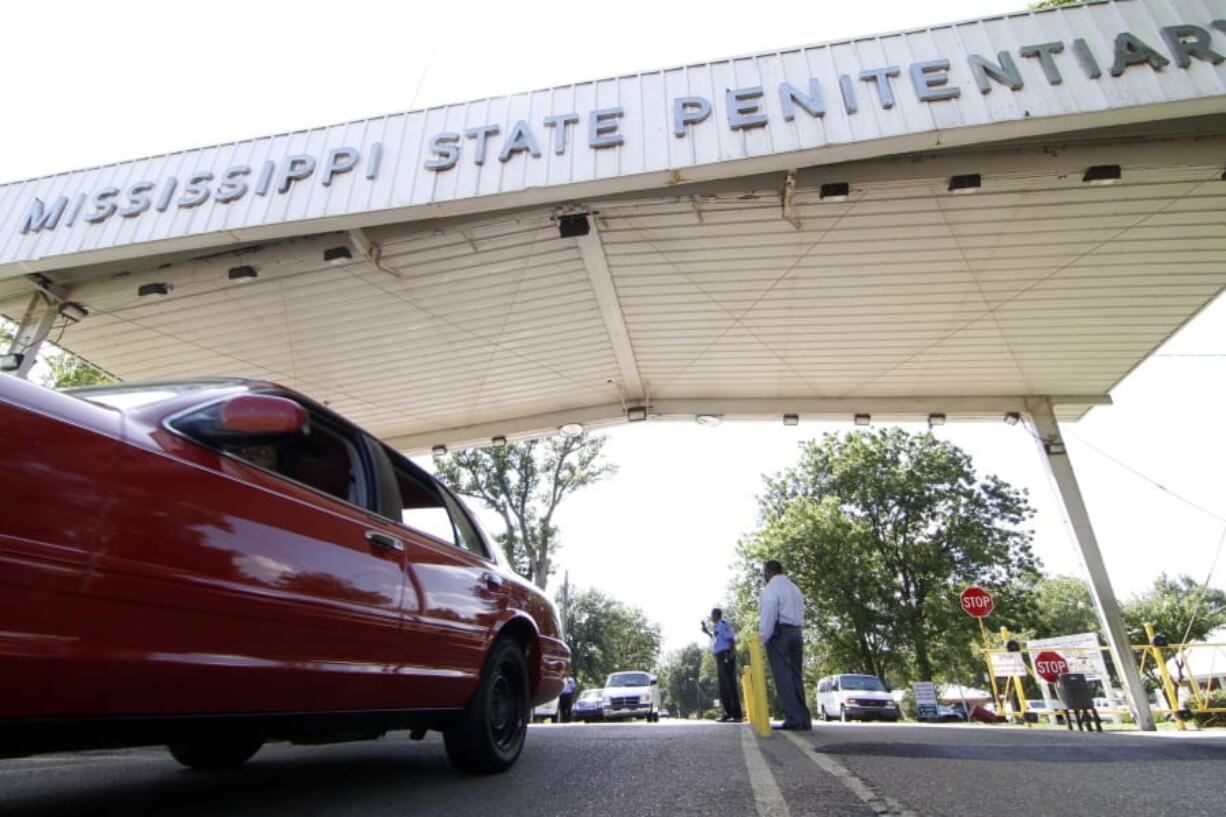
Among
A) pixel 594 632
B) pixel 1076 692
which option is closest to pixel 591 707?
pixel 1076 692

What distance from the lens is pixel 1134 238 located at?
8148mm

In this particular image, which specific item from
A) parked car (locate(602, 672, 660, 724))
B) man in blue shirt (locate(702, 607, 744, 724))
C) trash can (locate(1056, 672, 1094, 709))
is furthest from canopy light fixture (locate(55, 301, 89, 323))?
parked car (locate(602, 672, 660, 724))

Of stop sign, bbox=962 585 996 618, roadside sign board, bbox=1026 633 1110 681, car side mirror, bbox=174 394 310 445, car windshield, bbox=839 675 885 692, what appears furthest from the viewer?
car windshield, bbox=839 675 885 692

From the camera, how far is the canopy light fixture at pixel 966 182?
6938 mm

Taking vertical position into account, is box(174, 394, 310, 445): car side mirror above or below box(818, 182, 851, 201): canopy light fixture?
below

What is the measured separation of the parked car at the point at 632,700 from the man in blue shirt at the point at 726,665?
9498 mm

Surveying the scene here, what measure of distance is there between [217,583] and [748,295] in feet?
27.3

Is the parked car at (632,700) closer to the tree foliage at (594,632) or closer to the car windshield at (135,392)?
the car windshield at (135,392)

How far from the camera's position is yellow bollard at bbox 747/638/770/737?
5.85 meters

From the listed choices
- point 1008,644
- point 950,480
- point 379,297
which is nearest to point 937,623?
point 950,480

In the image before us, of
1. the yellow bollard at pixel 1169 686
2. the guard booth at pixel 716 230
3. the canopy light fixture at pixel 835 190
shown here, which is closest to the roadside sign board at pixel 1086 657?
the guard booth at pixel 716 230

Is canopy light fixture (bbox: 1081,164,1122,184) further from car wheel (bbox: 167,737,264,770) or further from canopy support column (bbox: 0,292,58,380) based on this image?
canopy support column (bbox: 0,292,58,380)

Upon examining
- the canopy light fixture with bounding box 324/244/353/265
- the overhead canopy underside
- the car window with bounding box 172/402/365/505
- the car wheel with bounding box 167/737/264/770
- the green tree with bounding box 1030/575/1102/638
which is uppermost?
the green tree with bounding box 1030/575/1102/638

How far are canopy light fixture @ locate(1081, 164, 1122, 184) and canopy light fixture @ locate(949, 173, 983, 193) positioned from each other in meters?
1.08
